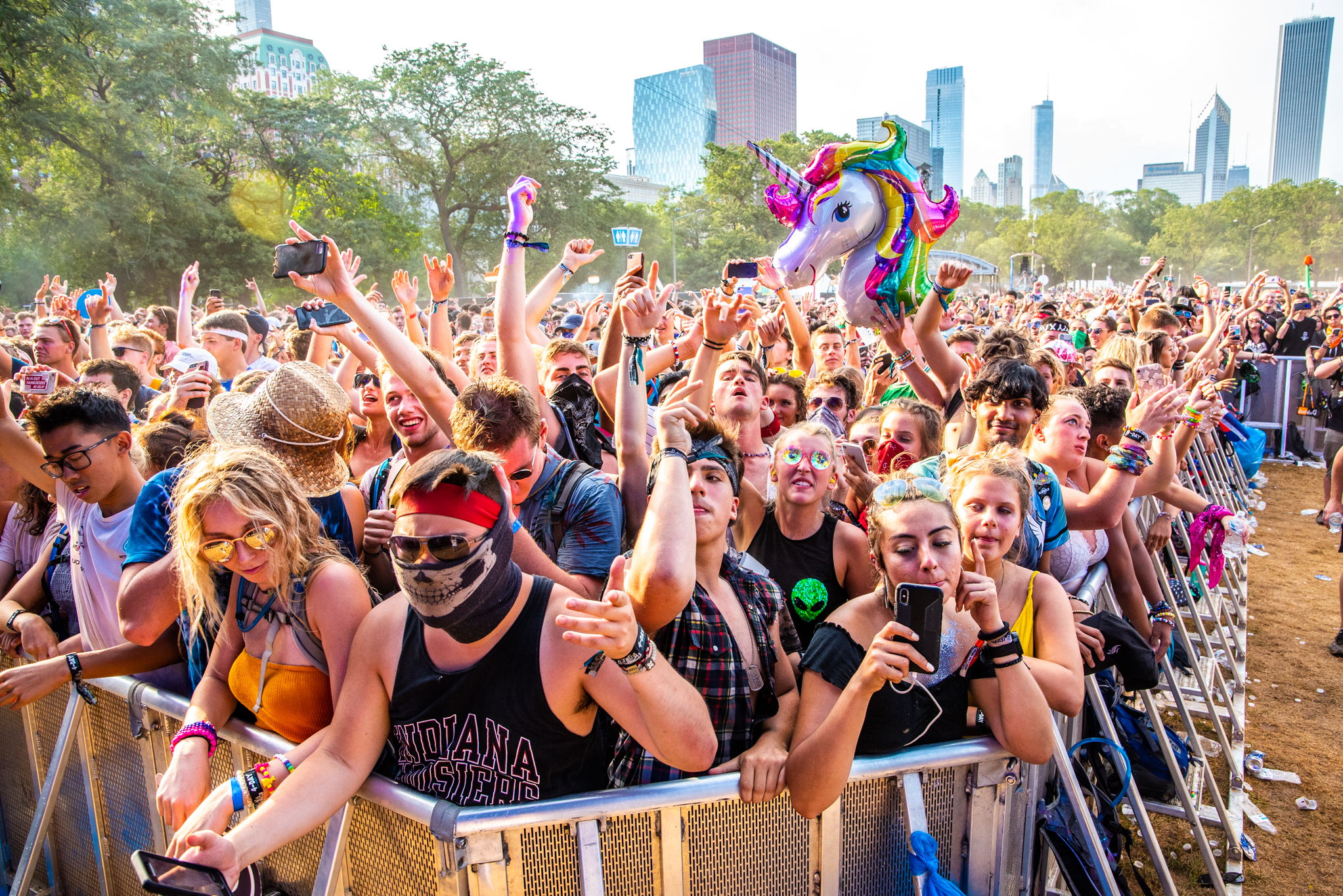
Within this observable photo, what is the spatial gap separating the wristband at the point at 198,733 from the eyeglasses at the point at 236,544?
0.47 m

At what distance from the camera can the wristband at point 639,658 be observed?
5.80ft

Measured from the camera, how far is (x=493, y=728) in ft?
6.60

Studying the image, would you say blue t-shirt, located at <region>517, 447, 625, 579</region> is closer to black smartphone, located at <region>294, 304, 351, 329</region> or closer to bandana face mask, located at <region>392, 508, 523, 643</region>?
bandana face mask, located at <region>392, 508, 523, 643</region>

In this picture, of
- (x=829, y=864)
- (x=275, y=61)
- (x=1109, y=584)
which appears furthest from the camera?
(x=275, y=61)

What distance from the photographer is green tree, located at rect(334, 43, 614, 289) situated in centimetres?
4212

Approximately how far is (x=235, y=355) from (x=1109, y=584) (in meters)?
5.80

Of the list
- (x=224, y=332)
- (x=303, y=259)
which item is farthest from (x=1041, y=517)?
A: (x=224, y=332)

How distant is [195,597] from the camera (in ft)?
7.92

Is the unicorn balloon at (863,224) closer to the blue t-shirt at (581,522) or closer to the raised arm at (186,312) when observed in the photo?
the blue t-shirt at (581,522)

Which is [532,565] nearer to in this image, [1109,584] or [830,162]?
[1109,584]

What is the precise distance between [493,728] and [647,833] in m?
0.46

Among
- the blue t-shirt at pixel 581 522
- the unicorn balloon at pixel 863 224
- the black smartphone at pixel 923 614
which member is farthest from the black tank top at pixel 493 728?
the unicorn balloon at pixel 863 224

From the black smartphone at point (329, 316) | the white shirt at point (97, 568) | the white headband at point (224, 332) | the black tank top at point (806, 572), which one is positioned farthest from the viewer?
the white headband at point (224, 332)

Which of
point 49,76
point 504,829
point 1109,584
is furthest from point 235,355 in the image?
point 49,76
